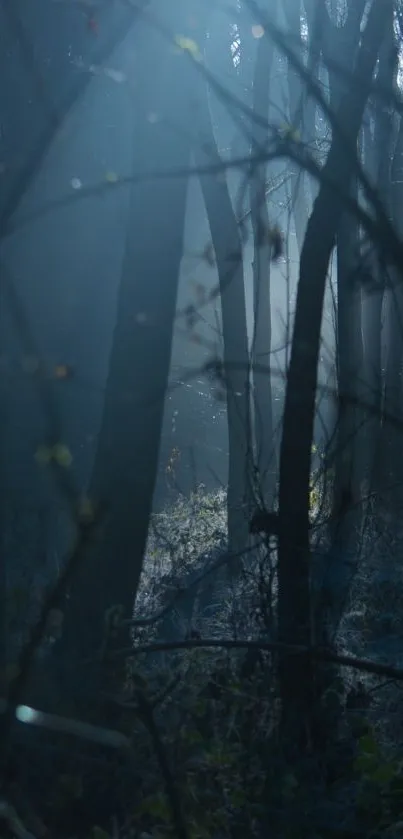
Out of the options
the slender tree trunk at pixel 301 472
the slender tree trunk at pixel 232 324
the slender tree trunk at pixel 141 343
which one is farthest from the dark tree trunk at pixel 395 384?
the slender tree trunk at pixel 301 472

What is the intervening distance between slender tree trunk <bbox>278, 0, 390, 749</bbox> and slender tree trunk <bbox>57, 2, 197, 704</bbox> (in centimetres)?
103

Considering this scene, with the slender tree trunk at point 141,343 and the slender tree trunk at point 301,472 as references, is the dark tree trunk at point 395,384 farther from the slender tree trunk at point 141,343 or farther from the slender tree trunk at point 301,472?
the slender tree trunk at point 301,472

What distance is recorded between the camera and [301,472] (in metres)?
5.26

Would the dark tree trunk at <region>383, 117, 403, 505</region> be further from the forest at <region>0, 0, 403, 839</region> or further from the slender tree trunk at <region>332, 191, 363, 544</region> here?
the forest at <region>0, 0, 403, 839</region>

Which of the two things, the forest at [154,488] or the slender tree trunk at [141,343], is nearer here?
the forest at [154,488]

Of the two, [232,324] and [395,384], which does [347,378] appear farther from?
[395,384]

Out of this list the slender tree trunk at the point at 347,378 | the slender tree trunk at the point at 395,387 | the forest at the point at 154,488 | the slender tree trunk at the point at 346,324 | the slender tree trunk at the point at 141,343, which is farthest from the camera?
the slender tree trunk at the point at 395,387

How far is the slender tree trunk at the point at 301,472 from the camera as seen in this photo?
502 centimetres

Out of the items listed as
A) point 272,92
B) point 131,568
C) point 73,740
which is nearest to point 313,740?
point 73,740

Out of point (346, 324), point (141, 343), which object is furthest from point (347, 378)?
point (141, 343)

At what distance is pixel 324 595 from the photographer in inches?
213

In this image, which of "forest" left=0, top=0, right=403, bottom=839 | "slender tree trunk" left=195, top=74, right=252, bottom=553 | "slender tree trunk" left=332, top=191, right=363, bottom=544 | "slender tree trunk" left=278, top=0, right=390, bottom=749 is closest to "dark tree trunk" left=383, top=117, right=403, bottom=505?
"slender tree trunk" left=332, top=191, right=363, bottom=544

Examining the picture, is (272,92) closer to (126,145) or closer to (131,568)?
(126,145)

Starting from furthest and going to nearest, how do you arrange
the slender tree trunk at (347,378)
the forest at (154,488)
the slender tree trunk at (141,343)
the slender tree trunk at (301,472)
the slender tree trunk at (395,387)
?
the slender tree trunk at (395,387) < the slender tree trunk at (141,343) < the slender tree trunk at (301,472) < the slender tree trunk at (347,378) < the forest at (154,488)
